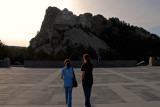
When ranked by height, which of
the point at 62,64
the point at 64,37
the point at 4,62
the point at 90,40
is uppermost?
the point at 64,37

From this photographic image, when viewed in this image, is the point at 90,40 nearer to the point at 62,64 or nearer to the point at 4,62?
the point at 62,64

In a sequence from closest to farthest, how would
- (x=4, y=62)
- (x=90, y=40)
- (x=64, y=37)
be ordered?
(x=4, y=62) < (x=64, y=37) < (x=90, y=40)

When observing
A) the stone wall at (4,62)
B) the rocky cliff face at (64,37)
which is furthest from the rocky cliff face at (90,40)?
the stone wall at (4,62)

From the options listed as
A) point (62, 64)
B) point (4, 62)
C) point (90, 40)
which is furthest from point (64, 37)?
point (4, 62)

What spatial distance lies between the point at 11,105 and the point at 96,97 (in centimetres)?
328

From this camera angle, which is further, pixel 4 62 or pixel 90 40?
pixel 90 40

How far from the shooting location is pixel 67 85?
6.28 m

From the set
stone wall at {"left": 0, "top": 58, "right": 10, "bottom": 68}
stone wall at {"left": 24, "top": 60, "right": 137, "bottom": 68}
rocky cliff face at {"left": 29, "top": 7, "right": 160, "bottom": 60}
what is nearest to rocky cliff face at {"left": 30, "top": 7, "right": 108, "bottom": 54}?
rocky cliff face at {"left": 29, "top": 7, "right": 160, "bottom": 60}

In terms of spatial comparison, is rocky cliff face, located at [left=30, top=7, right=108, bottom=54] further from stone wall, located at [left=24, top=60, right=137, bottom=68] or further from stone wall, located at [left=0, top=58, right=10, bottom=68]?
stone wall, located at [left=0, top=58, right=10, bottom=68]

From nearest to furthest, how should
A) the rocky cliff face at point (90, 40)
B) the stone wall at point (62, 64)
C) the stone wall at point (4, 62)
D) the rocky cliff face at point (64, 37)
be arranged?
the stone wall at point (4, 62), the stone wall at point (62, 64), the rocky cliff face at point (90, 40), the rocky cliff face at point (64, 37)

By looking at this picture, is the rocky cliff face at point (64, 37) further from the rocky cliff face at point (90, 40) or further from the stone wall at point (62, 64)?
the stone wall at point (62, 64)

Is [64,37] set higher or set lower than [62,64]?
higher

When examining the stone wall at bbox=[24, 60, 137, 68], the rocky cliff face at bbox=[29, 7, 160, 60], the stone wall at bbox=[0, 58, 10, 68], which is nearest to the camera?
the stone wall at bbox=[0, 58, 10, 68]

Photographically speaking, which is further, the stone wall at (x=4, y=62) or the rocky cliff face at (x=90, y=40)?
the rocky cliff face at (x=90, y=40)
